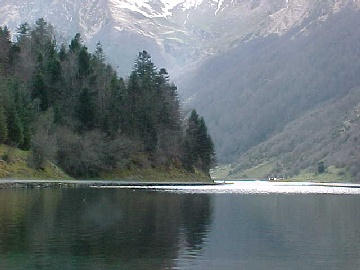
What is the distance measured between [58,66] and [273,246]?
126 metres

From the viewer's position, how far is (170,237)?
51.5 metres

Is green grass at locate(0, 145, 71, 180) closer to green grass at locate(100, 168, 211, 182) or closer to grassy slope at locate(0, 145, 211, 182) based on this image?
grassy slope at locate(0, 145, 211, 182)

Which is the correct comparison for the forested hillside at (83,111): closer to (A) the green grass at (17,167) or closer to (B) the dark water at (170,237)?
(A) the green grass at (17,167)

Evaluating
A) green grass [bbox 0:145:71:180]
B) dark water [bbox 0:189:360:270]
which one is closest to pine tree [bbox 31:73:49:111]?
green grass [bbox 0:145:71:180]

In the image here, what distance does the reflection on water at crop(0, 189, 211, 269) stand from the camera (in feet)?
133

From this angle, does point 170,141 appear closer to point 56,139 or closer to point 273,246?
point 56,139

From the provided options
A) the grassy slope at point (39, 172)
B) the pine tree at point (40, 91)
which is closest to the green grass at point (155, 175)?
the grassy slope at point (39, 172)

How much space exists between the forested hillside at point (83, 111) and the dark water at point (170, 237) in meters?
64.2

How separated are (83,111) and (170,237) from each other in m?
115

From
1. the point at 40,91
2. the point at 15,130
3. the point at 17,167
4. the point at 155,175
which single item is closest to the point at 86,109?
the point at 40,91

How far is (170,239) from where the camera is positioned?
5031 cm

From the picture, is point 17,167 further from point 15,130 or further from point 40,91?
point 40,91

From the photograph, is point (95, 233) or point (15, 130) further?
point (15, 130)

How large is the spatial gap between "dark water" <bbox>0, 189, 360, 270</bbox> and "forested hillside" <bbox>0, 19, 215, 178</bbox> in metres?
64.2
